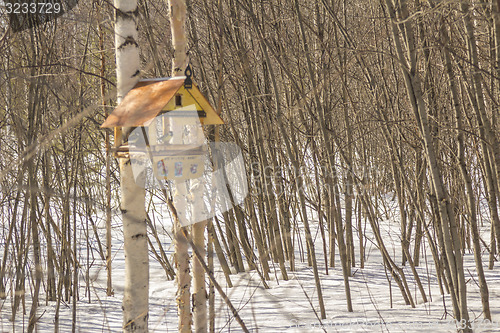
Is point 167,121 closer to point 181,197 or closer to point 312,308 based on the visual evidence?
point 181,197

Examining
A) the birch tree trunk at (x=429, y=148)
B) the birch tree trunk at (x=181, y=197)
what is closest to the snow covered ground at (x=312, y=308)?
the birch tree trunk at (x=181, y=197)

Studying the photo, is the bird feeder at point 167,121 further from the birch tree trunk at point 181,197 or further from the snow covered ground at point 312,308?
the snow covered ground at point 312,308

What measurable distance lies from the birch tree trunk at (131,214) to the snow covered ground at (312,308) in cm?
27

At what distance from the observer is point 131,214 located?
8.79 ft

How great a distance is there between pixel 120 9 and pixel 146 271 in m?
1.56

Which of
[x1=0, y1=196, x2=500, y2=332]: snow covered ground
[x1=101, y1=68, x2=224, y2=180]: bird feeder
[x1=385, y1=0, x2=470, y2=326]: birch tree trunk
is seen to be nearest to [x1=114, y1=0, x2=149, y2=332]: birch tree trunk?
[x1=101, y1=68, x2=224, y2=180]: bird feeder

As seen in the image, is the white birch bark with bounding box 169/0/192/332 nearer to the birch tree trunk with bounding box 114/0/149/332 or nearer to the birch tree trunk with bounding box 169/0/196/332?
the birch tree trunk with bounding box 169/0/196/332

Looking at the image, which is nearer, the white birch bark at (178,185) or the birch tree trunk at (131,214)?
the birch tree trunk at (131,214)

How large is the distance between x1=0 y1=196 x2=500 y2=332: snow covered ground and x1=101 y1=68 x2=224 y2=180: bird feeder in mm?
812

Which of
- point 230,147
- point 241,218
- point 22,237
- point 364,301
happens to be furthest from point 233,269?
point 22,237

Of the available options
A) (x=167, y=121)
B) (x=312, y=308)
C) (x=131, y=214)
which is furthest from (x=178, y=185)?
(x=312, y=308)

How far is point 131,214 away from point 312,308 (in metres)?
1.61

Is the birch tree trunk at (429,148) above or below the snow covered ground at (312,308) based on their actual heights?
above

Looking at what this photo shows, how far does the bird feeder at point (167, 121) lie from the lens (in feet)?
8.27
